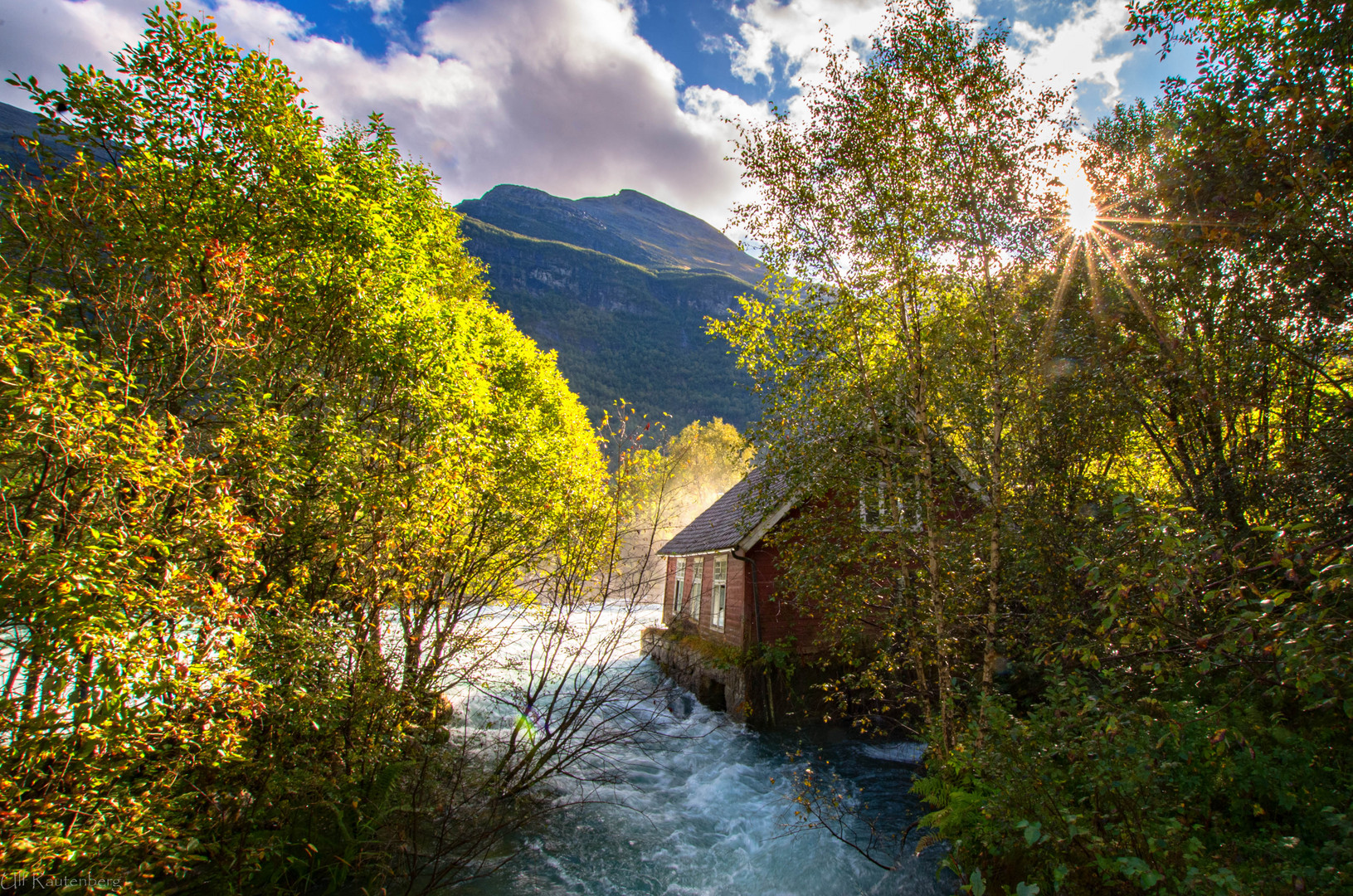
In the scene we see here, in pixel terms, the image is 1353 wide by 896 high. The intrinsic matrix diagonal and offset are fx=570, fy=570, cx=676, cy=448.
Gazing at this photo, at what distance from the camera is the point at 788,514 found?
13.9 meters

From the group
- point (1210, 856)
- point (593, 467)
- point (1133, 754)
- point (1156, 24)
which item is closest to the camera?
point (1210, 856)

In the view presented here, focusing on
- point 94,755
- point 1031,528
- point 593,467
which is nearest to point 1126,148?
point 1031,528

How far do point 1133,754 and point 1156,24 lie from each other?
778 centimetres

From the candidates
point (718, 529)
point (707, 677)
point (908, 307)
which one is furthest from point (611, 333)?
point (908, 307)

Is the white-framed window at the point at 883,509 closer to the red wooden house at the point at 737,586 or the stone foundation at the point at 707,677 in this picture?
the red wooden house at the point at 737,586

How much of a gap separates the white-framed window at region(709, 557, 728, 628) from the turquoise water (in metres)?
3.63

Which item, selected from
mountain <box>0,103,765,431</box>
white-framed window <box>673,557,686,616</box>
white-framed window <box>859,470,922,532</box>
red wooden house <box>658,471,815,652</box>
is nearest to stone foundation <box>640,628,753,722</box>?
red wooden house <box>658,471,815,652</box>

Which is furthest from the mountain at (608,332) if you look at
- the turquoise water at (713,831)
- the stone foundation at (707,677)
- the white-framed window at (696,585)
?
the turquoise water at (713,831)

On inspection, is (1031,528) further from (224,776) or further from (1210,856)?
(224,776)

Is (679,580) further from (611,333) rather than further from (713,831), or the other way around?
(611,333)

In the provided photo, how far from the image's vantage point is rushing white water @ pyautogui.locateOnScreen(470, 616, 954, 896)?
7.01 m

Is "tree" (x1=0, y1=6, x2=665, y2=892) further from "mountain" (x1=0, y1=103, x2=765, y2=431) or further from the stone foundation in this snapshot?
"mountain" (x1=0, y1=103, x2=765, y2=431)

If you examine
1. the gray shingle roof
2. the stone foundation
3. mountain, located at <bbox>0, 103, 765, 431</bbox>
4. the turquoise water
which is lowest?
the turquoise water

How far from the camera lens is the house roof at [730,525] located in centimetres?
1074
